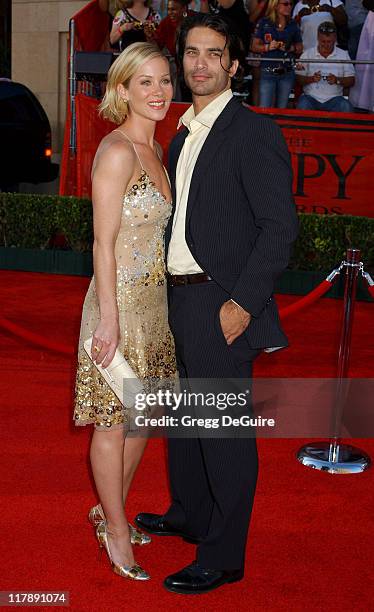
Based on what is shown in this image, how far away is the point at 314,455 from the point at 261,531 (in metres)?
1.00

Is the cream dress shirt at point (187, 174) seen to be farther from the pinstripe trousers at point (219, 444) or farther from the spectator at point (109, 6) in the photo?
the spectator at point (109, 6)

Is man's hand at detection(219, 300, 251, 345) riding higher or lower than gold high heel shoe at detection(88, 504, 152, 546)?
higher

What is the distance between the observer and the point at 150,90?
338 cm

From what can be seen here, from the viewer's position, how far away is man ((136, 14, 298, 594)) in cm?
326

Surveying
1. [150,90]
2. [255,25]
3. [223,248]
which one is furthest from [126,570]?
[255,25]

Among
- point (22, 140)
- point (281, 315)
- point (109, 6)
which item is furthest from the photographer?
point (22, 140)

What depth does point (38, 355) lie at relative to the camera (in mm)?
6816

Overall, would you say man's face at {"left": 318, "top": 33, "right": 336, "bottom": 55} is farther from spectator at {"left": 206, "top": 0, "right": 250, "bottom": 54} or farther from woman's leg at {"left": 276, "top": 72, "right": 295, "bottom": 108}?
spectator at {"left": 206, "top": 0, "right": 250, "bottom": 54}

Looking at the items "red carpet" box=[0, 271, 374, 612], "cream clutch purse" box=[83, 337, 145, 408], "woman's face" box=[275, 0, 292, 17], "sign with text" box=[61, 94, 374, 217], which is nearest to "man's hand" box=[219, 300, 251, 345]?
"cream clutch purse" box=[83, 337, 145, 408]

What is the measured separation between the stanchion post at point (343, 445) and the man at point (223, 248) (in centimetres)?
143

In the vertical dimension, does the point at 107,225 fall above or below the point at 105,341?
above

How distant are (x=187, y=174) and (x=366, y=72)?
7.74 metres

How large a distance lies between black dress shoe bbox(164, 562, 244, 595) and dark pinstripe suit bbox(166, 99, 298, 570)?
1.3 inches

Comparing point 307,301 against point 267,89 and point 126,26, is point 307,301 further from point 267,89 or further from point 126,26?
point 126,26
